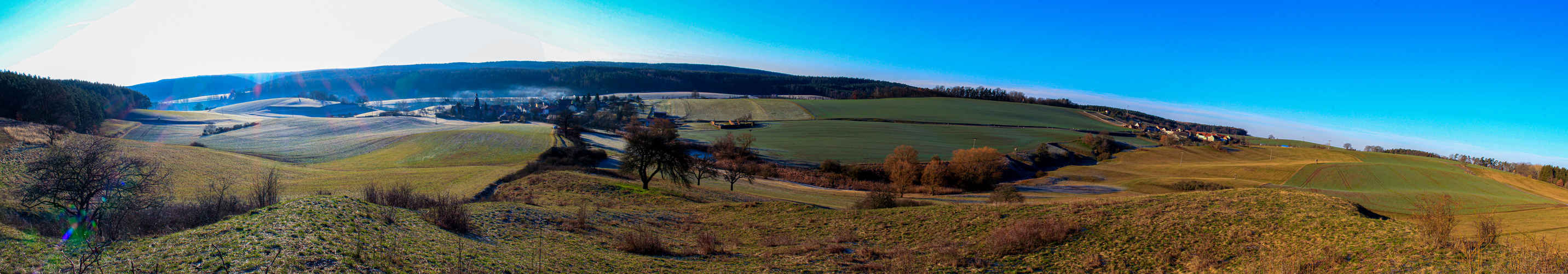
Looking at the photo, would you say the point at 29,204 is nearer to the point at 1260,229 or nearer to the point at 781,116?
the point at 1260,229

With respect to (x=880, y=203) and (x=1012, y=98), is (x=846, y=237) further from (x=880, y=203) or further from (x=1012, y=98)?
(x=1012, y=98)

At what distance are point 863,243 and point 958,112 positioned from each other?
94.4m

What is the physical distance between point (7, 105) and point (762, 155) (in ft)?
217

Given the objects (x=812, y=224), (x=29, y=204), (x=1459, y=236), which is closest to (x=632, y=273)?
(x=812, y=224)

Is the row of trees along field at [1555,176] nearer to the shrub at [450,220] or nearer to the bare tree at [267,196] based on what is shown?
the shrub at [450,220]

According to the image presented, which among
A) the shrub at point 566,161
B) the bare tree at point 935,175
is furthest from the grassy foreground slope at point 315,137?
the bare tree at point 935,175

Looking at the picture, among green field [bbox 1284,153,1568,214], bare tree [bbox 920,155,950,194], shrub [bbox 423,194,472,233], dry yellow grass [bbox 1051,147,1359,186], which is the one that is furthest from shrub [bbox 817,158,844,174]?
shrub [bbox 423,194,472,233]

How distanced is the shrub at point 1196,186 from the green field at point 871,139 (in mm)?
22321

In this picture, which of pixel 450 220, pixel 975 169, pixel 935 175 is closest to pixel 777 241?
pixel 450 220

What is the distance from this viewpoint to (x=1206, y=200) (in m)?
9.97

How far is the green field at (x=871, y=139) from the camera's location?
58.2m

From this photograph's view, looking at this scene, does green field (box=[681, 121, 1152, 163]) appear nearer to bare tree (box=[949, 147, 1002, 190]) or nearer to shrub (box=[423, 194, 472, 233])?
bare tree (box=[949, 147, 1002, 190])

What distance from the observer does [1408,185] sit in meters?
28.5

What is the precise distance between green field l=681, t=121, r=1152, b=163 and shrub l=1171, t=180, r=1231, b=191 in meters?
22.3
